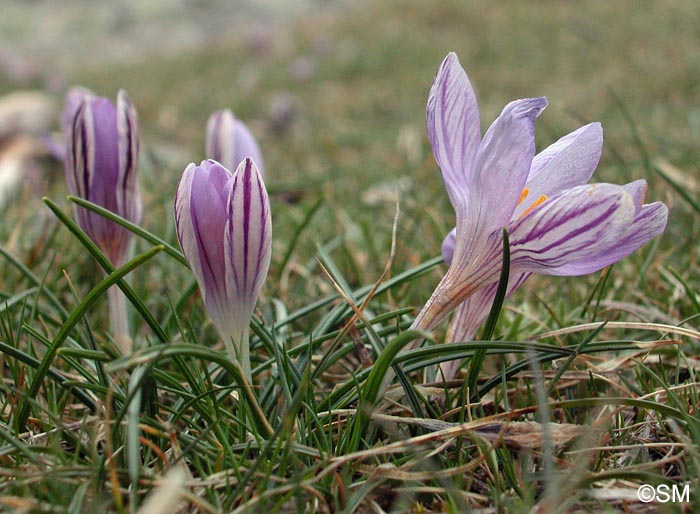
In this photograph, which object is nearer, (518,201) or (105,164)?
(518,201)

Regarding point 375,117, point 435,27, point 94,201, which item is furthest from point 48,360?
point 435,27

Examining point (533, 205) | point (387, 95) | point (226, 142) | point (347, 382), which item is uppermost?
point (226, 142)

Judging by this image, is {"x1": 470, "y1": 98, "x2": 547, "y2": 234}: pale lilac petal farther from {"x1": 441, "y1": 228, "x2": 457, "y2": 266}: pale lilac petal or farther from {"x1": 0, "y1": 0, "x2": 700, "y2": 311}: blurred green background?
{"x1": 0, "y1": 0, "x2": 700, "y2": 311}: blurred green background

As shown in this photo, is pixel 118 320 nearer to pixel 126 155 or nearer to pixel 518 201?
pixel 126 155

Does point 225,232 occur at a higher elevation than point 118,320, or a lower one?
higher

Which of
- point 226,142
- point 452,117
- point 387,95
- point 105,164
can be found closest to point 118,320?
point 105,164

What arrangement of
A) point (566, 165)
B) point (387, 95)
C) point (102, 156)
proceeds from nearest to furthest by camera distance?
point (566, 165) → point (102, 156) → point (387, 95)

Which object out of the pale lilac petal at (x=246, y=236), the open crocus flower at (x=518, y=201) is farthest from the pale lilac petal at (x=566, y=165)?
the pale lilac petal at (x=246, y=236)
